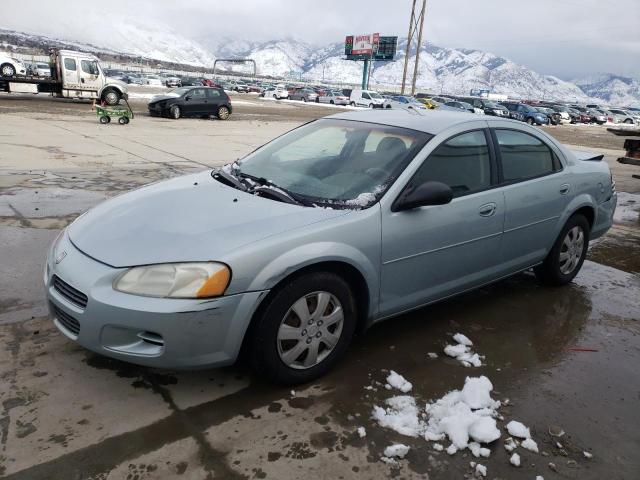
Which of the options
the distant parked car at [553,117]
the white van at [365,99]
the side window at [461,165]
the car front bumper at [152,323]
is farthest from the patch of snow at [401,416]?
the distant parked car at [553,117]

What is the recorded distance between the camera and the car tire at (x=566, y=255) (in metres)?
4.61

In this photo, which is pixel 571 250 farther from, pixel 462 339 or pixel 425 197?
pixel 425 197

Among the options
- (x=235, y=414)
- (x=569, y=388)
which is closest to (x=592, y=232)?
(x=569, y=388)

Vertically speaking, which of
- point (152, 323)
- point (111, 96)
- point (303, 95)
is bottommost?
point (303, 95)

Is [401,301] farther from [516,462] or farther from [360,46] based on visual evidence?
[360,46]

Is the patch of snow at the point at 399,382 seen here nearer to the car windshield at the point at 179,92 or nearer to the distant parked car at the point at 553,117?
the car windshield at the point at 179,92

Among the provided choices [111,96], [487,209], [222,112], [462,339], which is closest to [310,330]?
[462,339]

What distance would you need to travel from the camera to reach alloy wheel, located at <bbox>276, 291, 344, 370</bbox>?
2869 mm

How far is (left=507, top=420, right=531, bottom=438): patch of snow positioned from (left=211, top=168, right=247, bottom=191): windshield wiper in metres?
2.06

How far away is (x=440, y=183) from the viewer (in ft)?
10.8

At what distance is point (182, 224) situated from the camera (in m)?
2.95

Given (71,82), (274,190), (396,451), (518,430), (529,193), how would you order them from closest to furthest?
(396,451) < (518,430) < (274,190) < (529,193) < (71,82)

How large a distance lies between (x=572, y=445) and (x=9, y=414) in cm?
276

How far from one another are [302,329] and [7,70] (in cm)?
2838
